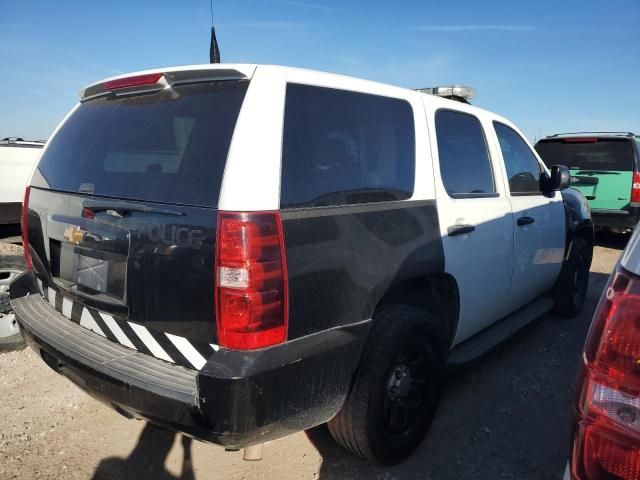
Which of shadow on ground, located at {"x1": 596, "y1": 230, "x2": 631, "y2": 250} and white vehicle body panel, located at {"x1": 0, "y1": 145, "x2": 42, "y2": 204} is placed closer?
white vehicle body panel, located at {"x1": 0, "y1": 145, "x2": 42, "y2": 204}

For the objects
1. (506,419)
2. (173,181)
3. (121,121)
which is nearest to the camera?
(173,181)

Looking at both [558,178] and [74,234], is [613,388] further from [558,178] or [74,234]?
[558,178]

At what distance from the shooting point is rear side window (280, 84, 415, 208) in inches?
74.3

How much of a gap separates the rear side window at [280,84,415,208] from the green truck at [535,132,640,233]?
5833 millimetres

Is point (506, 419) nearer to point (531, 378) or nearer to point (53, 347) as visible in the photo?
point (531, 378)

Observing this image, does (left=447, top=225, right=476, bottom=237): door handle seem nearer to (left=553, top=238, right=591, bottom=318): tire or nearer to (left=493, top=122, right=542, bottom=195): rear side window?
(left=493, top=122, right=542, bottom=195): rear side window

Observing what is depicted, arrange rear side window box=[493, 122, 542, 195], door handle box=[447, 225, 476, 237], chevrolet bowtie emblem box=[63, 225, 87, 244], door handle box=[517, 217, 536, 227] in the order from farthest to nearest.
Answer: rear side window box=[493, 122, 542, 195] → door handle box=[517, 217, 536, 227] → door handle box=[447, 225, 476, 237] → chevrolet bowtie emblem box=[63, 225, 87, 244]

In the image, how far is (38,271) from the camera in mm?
2568

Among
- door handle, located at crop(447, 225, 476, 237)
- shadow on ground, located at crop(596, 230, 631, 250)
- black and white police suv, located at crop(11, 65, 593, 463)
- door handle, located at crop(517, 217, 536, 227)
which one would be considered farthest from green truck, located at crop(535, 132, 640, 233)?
black and white police suv, located at crop(11, 65, 593, 463)

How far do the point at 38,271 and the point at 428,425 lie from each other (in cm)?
236

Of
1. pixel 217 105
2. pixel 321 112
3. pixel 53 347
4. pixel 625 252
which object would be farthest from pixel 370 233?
pixel 53 347

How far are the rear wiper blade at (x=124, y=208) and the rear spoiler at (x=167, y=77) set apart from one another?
571 mm

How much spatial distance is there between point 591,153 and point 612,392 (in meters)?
7.87

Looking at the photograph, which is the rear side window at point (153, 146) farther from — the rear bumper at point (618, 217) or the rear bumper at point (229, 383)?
the rear bumper at point (618, 217)
